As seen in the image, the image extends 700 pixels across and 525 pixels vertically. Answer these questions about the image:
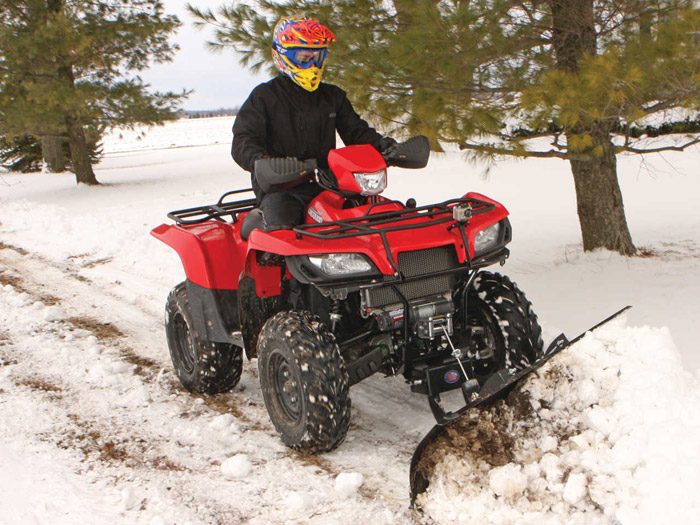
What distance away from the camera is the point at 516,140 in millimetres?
5910

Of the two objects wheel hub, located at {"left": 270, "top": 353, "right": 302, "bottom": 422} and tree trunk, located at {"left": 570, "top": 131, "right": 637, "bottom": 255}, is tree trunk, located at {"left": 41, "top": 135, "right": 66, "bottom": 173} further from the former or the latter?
wheel hub, located at {"left": 270, "top": 353, "right": 302, "bottom": 422}

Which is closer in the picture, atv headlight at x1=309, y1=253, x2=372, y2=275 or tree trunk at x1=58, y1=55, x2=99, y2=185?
atv headlight at x1=309, y1=253, x2=372, y2=275

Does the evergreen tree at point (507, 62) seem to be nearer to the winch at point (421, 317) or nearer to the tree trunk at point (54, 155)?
the winch at point (421, 317)

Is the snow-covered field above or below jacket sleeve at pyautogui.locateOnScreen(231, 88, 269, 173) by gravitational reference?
below

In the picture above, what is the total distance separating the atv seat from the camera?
387 cm

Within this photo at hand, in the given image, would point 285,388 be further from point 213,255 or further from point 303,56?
point 303,56

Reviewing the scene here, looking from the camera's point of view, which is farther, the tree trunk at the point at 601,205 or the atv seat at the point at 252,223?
the tree trunk at the point at 601,205

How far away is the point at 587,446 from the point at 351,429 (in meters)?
1.43

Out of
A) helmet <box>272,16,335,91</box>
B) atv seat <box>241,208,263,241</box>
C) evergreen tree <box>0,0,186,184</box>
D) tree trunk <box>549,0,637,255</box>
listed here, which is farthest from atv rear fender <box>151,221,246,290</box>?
evergreen tree <box>0,0,186,184</box>

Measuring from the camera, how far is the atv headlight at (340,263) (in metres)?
3.21

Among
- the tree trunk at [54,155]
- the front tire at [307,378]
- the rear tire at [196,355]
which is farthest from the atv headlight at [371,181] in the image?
the tree trunk at [54,155]

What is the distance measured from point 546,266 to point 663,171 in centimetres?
849

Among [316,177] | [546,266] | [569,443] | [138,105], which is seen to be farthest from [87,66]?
[569,443]

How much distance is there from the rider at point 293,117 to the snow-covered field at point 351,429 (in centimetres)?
130
